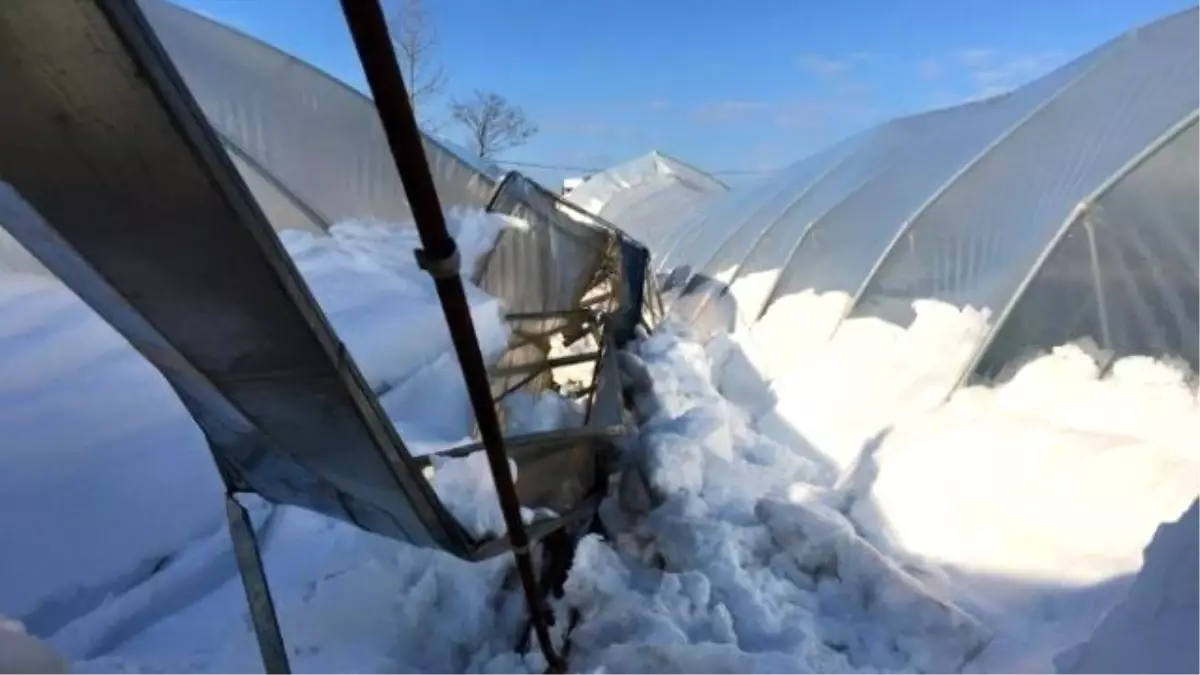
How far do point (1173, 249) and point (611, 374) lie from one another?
269 centimetres

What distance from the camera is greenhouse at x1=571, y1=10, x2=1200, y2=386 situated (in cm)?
430

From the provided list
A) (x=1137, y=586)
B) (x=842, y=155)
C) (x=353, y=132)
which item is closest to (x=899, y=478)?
(x=1137, y=586)

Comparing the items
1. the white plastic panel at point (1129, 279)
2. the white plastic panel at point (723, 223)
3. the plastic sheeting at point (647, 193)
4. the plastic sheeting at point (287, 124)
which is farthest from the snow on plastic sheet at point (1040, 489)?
the plastic sheeting at point (647, 193)

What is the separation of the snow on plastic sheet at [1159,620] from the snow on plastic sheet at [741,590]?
0.76 metres

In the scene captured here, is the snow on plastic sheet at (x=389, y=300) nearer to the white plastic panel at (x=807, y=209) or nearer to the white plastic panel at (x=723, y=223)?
the white plastic panel at (x=807, y=209)

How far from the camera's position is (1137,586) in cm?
207

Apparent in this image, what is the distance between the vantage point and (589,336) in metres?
6.25

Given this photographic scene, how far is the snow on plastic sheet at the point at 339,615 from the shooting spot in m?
2.15

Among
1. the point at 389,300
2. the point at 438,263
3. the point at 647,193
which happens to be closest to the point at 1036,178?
the point at 389,300

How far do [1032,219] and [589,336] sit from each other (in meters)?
2.85

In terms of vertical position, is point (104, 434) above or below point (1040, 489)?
below

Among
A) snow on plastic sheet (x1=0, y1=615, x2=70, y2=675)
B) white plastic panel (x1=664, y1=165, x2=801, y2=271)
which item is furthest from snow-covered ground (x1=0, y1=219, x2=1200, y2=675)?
white plastic panel (x1=664, y1=165, x2=801, y2=271)

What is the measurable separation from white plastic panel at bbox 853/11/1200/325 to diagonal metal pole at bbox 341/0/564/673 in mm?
4100

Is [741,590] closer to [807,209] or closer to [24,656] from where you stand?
[24,656]
